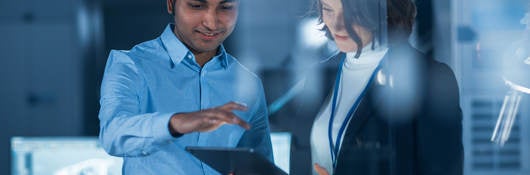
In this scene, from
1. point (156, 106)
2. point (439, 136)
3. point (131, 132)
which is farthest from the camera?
point (439, 136)

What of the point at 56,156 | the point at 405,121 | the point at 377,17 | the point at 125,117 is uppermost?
the point at 377,17

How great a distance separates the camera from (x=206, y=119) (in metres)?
1.58

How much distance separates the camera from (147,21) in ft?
7.12

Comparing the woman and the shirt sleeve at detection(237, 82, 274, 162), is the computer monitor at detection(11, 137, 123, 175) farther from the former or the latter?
the woman

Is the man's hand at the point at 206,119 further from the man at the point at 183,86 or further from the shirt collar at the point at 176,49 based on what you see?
the shirt collar at the point at 176,49

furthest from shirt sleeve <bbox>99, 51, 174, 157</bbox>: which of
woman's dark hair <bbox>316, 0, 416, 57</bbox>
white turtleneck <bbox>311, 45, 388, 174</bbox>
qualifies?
woman's dark hair <bbox>316, 0, 416, 57</bbox>

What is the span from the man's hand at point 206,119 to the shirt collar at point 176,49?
1.35ft

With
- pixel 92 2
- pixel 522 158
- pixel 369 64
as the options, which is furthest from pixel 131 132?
pixel 522 158

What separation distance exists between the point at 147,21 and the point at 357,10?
0.71m

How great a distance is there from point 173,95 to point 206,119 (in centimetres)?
54

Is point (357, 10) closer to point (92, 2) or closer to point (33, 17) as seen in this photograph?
point (92, 2)

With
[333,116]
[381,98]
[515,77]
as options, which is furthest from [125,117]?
[515,77]

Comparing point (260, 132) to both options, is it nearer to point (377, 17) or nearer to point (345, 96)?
point (345, 96)

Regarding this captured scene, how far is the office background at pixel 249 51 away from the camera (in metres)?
2.21
